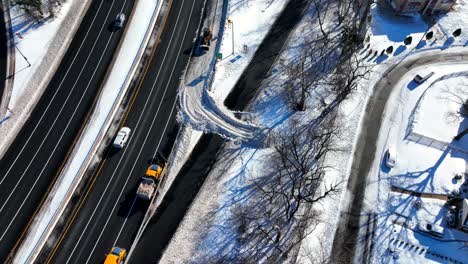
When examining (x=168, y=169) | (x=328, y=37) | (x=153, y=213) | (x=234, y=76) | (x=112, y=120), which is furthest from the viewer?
(x=328, y=37)

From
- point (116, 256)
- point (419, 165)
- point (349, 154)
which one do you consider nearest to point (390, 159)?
point (419, 165)

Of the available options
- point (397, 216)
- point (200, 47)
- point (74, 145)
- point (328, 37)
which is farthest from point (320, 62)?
point (74, 145)

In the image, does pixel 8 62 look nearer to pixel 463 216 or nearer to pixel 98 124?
pixel 98 124

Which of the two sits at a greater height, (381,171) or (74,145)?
(381,171)

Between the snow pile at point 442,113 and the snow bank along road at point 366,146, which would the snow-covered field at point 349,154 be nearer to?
the snow pile at point 442,113

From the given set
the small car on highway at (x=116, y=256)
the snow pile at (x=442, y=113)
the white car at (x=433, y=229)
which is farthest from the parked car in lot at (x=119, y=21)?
the white car at (x=433, y=229)

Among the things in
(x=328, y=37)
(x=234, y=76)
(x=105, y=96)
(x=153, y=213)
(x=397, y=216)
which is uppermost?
(x=328, y=37)

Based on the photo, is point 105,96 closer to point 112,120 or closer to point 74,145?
point 112,120

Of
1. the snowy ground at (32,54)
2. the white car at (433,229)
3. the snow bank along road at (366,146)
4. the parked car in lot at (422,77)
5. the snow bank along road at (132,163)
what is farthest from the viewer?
the parked car in lot at (422,77)

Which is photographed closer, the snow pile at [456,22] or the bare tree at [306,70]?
the bare tree at [306,70]
